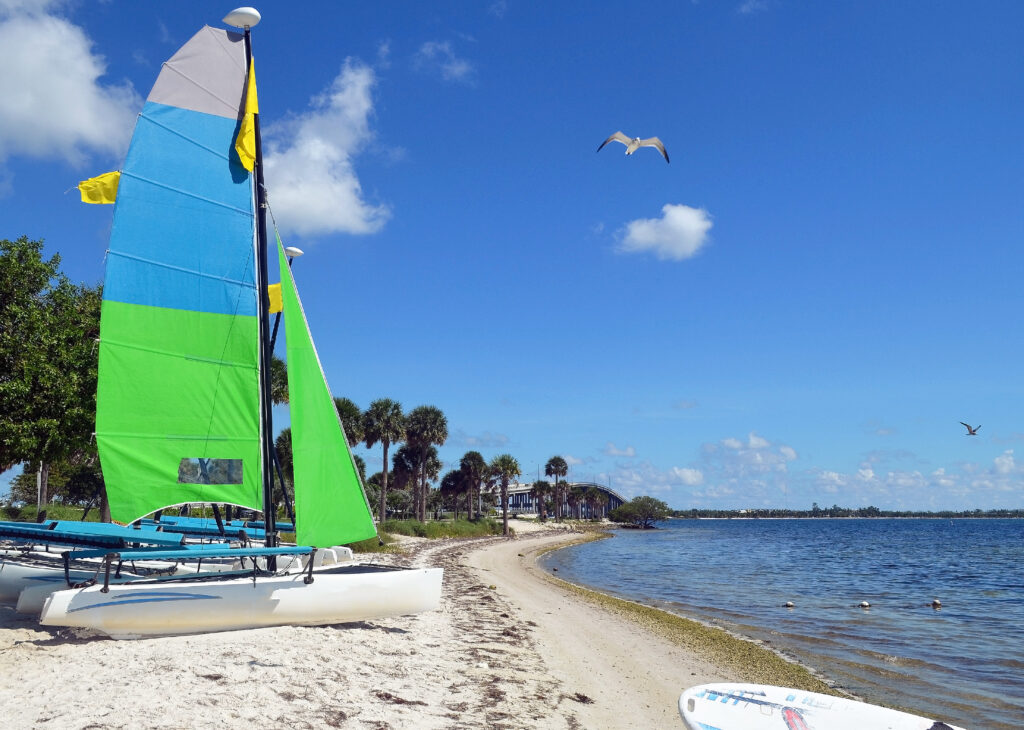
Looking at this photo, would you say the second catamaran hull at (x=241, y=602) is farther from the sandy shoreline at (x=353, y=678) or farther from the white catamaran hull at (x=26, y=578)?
the white catamaran hull at (x=26, y=578)

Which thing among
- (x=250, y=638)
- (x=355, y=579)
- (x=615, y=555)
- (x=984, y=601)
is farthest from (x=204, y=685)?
(x=615, y=555)

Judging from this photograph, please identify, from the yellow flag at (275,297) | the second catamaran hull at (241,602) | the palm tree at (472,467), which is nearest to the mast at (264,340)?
the second catamaran hull at (241,602)

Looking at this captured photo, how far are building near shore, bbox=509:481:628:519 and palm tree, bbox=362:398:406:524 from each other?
8378cm

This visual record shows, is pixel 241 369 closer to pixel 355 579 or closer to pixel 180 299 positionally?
pixel 180 299

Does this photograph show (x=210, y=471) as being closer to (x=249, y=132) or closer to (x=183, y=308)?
(x=183, y=308)

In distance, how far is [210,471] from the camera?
494 inches

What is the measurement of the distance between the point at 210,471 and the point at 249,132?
6535 mm

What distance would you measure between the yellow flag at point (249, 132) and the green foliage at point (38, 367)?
1032cm

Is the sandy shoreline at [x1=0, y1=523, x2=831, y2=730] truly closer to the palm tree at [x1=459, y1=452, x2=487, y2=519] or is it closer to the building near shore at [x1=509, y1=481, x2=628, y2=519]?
the palm tree at [x1=459, y1=452, x2=487, y2=519]

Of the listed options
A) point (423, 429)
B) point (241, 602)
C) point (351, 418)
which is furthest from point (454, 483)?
point (241, 602)

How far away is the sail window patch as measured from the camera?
40.6ft

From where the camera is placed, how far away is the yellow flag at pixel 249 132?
13211 millimetres

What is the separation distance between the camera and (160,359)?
12.2 metres

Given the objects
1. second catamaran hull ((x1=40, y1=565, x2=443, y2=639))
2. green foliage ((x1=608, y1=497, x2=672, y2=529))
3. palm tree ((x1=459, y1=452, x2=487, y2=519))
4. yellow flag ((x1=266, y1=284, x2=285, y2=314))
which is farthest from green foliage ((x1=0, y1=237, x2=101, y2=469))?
green foliage ((x1=608, y1=497, x2=672, y2=529))
